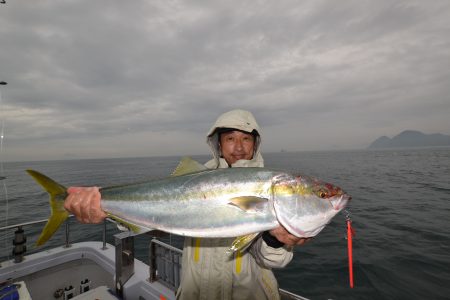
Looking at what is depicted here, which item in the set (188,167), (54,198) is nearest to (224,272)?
(188,167)

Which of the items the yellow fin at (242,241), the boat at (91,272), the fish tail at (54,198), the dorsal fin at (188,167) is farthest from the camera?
the boat at (91,272)

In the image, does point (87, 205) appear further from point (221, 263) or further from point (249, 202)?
point (249, 202)

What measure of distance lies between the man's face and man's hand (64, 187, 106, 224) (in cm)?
269

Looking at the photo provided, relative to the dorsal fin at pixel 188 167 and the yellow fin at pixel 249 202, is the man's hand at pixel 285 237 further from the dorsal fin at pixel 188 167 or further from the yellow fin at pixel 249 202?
the dorsal fin at pixel 188 167

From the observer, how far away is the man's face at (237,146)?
5.19 meters

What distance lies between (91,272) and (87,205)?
6640 mm

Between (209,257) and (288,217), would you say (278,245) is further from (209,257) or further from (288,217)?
(209,257)

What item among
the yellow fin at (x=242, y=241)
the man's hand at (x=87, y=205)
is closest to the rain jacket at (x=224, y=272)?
the yellow fin at (x=242, y=241)

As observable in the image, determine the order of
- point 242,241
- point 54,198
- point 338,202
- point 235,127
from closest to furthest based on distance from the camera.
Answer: point 242,241
point 338,202
point 54,198
point 235,127

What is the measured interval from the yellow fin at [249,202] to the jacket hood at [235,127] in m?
1.90

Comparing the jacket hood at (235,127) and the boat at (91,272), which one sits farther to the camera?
the boat at (91,272)

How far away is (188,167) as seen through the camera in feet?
11.9

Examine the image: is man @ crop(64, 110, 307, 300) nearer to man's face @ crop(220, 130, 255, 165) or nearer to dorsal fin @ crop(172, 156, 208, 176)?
dorsal fin @ crop(172, 156, 208, 176)

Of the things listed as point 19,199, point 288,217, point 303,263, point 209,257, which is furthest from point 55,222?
point 19,199
